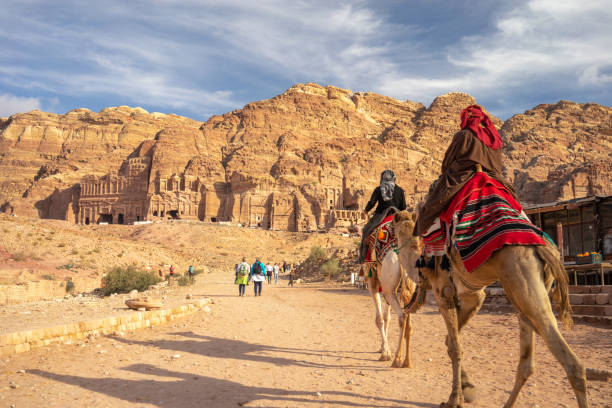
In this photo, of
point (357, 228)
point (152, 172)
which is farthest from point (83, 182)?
point (357, 228)

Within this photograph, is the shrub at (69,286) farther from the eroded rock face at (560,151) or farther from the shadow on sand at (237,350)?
the eroded rock face at (560,151)

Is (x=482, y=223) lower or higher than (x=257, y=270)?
higher

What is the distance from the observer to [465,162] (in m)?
4.35

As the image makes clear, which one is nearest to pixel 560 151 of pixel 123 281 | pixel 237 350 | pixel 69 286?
pixel 123 281

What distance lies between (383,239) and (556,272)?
346 cm

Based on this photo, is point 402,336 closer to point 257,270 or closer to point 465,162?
point 465,162

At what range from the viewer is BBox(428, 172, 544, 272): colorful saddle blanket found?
11.1ft

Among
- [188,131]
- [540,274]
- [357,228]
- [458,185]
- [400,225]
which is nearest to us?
[540,274]

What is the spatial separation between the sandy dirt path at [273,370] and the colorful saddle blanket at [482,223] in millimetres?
1781

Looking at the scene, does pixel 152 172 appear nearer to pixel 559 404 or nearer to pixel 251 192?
pixel 251 192

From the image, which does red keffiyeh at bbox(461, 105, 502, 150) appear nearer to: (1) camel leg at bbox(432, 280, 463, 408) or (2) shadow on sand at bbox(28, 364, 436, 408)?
(1) camel leg at bbox(432, 280, 463, 408)

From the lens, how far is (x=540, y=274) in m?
3.23

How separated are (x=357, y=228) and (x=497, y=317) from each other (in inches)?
261

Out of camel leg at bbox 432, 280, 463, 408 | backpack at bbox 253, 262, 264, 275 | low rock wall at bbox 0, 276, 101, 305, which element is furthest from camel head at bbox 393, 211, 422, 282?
low rock wall at bbox 0, 276, 101, 305
